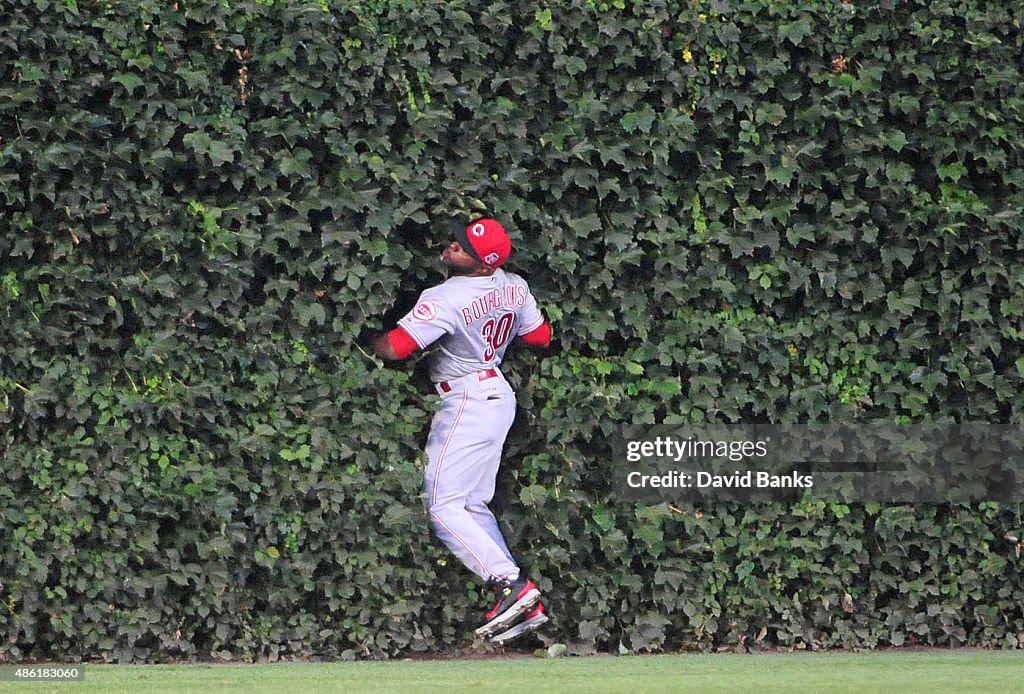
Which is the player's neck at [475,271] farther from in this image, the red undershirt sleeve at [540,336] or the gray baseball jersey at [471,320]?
the red undershirt sleeve at [540,336]

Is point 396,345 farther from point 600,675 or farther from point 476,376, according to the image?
point 600,675

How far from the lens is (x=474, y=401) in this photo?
7488mm

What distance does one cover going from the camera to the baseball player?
738 centimetres

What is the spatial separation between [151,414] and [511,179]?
2.17 metres

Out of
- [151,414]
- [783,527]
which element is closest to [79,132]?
[151,414]

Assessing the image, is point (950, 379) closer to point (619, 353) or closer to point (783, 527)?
point (783, 527)

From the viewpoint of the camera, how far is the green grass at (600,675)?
6.74m

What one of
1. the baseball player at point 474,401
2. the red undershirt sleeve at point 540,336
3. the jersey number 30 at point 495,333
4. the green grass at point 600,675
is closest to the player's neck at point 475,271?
the baseball player at point 474,401

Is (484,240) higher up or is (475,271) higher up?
(484,240)

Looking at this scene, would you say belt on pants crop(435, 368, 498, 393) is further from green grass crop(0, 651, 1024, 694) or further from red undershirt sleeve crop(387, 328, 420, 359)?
green grass crop(0, 651, 1024, 694)
